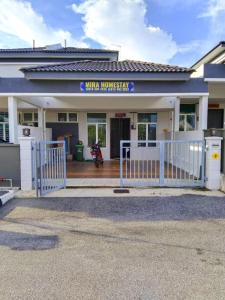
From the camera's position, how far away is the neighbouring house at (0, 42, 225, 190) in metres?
9.38

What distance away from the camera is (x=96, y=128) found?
14.5 meters

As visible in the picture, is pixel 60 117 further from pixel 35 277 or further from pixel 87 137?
pixel 35 277

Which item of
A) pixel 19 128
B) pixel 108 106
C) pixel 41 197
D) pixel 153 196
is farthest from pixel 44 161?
pixel 108 106

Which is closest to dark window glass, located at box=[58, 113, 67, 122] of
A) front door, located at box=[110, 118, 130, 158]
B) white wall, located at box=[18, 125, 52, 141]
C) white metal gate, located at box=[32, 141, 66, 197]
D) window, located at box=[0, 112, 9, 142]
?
white wall, located at box=[18, 125, 52, 141]

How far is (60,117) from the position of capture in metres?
14.4

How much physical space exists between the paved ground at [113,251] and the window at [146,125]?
8.50 metres

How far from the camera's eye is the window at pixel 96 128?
571 inches

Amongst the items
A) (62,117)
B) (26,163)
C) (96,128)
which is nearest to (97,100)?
(96,128)

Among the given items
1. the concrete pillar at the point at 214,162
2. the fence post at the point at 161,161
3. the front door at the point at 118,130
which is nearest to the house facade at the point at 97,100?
the front door at the point at 118,130

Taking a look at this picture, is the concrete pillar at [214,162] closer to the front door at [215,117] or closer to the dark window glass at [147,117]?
the dark window glass at [147,117]

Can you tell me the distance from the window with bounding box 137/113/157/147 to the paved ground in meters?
8.50

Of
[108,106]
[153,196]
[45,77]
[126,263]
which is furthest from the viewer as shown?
[108,106]

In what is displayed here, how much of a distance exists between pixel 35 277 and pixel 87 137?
A: 38.6 feet

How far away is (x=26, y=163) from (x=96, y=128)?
24.9 feet
